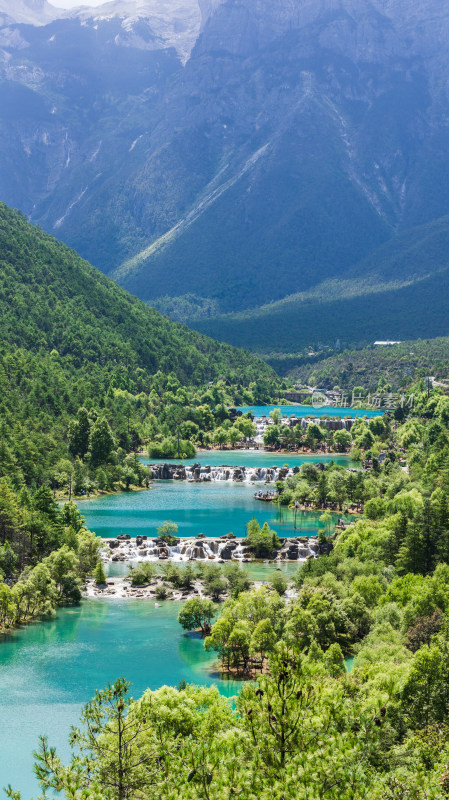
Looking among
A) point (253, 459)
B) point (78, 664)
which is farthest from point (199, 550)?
point (253, 459)

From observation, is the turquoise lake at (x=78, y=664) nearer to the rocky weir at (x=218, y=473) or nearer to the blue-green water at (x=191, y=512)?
the blue-green water at (x=191, y=512)

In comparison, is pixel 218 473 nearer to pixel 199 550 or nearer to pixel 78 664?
pixel 199 550

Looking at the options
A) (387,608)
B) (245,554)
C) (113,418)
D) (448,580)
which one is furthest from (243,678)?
(113,418)

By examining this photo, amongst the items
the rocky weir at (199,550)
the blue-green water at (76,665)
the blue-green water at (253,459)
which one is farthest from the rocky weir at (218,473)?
the blue-green water at (76,665)

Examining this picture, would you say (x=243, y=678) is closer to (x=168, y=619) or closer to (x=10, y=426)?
(x=168, y=619)

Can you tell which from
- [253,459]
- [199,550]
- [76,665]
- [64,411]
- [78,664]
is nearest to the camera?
[76,665]
